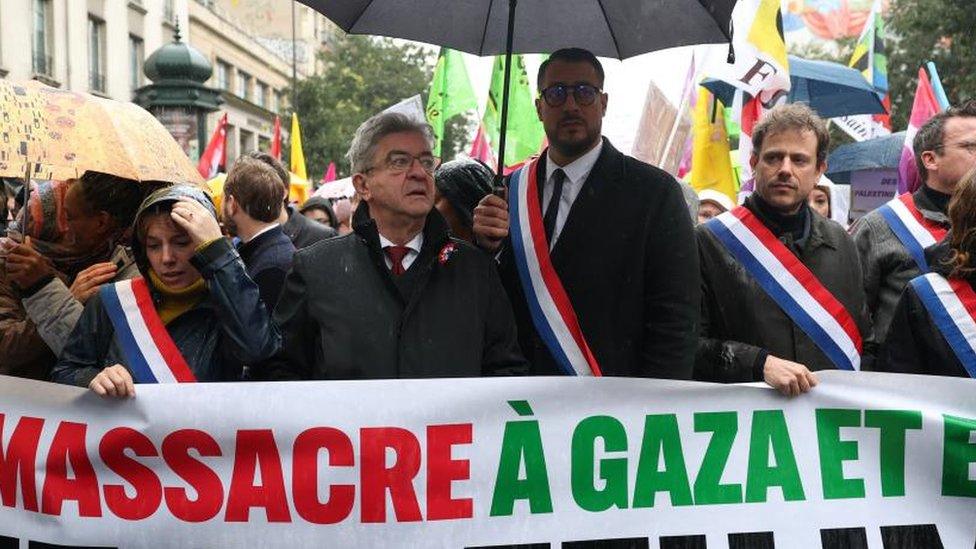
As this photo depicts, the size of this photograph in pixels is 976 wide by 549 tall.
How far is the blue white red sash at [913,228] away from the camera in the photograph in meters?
4.43

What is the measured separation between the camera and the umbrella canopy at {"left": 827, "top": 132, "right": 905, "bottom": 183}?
9664 mm

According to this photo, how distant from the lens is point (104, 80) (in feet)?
106

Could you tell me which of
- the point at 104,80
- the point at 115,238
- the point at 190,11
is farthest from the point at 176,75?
the point at 190,11

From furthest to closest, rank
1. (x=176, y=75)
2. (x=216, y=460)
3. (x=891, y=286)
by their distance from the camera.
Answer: (x=176, y=75) < (x=891, y=286) < (x=216, y=460)

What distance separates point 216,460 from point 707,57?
7.00m

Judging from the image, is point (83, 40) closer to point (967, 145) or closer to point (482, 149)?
point (482, 149)

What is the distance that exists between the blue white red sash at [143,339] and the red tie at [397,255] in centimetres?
65

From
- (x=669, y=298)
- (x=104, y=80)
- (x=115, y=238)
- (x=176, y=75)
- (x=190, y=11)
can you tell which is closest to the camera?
(x=669, y=298)

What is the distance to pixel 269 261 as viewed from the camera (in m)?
4.95

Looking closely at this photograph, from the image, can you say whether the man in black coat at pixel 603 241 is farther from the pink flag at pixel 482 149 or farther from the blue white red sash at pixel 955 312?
the pink flag at pixel 482 149

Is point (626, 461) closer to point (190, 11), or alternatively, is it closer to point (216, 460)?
point (216, 460)

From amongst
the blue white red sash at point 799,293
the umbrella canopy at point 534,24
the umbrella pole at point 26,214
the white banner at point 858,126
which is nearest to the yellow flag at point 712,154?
the white banner at point 858,126

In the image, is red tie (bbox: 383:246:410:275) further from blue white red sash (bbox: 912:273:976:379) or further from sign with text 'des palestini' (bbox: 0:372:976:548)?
blue white red sash (bbox: 912:273:976:379)

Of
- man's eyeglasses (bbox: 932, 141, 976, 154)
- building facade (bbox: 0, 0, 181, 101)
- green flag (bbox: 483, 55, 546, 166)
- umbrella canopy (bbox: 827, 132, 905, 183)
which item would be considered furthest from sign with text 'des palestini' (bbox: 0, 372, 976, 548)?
building facade (bbox: 0, 0, 181, 101)
